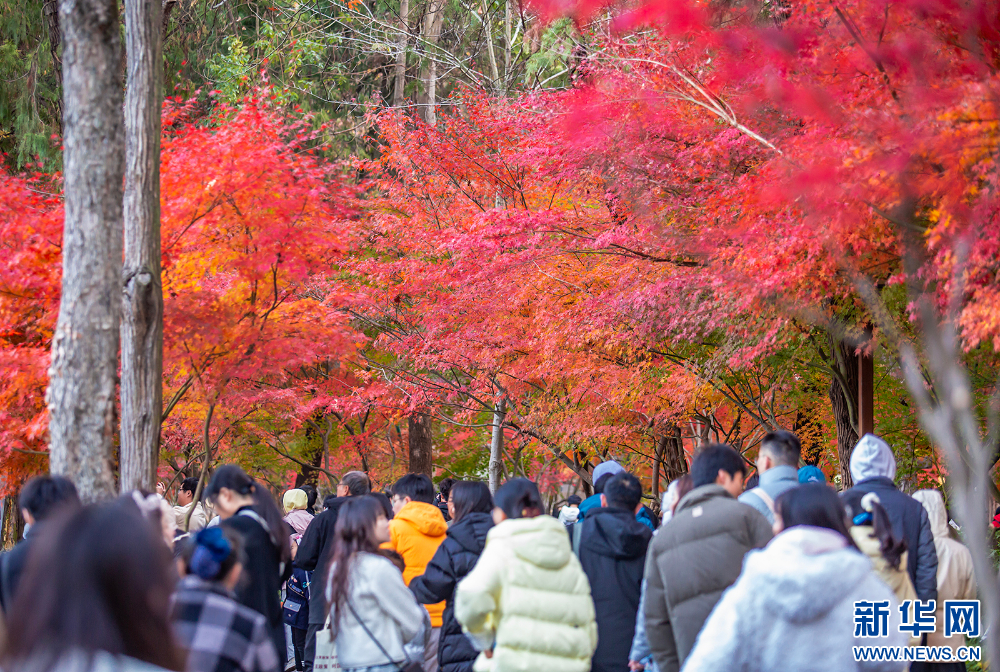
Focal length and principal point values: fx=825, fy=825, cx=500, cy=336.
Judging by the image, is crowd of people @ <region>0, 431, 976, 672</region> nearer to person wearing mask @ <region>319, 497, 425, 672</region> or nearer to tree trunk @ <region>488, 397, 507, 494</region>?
person wearing mask @ <region>319, 497, 425, 672</region>

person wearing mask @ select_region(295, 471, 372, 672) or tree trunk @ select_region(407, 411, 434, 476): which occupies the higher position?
tree trunk @ select_region(407, 411, 434, 476)

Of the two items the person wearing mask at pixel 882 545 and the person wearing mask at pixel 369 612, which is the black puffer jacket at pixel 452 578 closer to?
the person wearing mask at pixel 369 612

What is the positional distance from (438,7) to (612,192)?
11.5m

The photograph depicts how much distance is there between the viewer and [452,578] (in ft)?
17.3

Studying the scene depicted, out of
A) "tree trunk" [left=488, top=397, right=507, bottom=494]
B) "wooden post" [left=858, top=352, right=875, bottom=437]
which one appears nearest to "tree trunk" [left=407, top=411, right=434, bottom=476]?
"tree trunk" [left=488, top=397, right=507, bottom=494]

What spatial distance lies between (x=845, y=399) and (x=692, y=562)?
30.6 feet

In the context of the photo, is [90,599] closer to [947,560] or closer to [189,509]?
[947,560]

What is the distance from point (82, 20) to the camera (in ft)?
17.0

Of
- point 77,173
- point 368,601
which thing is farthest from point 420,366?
point 368,601

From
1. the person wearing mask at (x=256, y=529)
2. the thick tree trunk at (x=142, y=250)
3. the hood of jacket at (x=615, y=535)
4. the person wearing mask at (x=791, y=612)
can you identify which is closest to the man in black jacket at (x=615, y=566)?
the hood of jacket at (x=615, y=535)

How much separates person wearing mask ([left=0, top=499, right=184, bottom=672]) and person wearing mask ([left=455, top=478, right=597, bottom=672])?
253 centimetres

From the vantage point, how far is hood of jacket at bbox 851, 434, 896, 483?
16.2ft

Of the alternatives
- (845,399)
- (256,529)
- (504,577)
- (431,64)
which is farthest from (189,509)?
(431,64)

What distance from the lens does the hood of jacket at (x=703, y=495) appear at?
406cm
